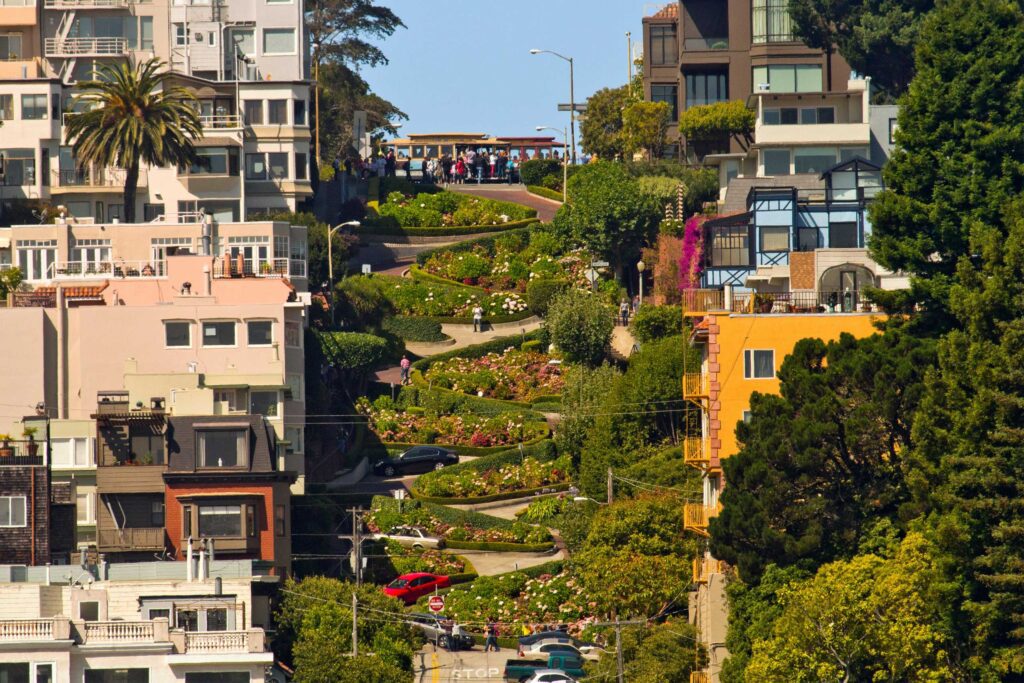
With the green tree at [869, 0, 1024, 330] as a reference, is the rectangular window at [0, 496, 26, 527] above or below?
below

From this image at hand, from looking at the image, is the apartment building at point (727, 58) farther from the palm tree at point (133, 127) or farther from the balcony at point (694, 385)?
the balcony at point (694, 385)

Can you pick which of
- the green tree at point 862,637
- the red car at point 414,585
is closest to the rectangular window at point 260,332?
the red car at point 414,585

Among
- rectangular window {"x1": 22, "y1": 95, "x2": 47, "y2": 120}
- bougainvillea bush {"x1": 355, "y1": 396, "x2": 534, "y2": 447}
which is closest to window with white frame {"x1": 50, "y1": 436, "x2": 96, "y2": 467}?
bougainvillea bush {"x1": 355, "y1": 396, "x2": 534, "y2": 447}

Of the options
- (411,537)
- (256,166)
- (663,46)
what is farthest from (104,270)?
(663,46)

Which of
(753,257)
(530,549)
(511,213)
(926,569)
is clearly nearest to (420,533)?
(530,549)

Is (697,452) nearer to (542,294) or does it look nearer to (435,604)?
(435,604)

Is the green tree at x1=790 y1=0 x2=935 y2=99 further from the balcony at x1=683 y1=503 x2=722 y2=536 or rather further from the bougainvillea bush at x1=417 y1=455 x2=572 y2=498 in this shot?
the balcony at x1=683 y1=503 x2=722 y2=536
